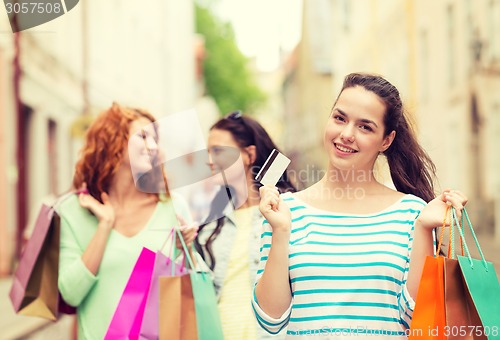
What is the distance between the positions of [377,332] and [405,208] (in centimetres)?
42

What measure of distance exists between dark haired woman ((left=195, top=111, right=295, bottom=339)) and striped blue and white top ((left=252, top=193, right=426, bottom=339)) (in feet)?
2.72

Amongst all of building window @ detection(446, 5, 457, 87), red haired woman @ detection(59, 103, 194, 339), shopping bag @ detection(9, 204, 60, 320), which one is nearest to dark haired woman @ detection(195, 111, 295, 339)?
red haired woman @ detection(59, 103, 194, 339)

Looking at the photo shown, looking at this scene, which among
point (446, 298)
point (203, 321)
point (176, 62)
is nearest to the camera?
point (446, 298)

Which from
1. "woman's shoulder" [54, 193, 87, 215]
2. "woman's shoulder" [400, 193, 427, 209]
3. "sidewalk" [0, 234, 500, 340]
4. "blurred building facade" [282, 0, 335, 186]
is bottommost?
"blurred building facade" [282, 0, 335, 186]

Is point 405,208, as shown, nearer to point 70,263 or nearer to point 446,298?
point 446,298

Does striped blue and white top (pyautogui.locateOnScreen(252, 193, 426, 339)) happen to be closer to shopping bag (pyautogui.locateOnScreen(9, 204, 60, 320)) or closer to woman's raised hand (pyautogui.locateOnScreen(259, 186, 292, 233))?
woman's raised hand (pyautogui.locateOnScreen(259, 186, 292, 233))

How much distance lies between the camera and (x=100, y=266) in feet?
11.6

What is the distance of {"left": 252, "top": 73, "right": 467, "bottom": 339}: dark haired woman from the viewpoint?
259 centimetres

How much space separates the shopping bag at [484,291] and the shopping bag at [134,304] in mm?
1288

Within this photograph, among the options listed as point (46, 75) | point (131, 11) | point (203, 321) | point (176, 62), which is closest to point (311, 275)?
point (203, 321)

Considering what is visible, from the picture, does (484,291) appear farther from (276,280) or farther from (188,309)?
(188,309)

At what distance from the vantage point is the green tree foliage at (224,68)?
45.6m

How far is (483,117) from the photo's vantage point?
14969mm

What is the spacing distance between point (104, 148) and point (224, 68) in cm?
4462
